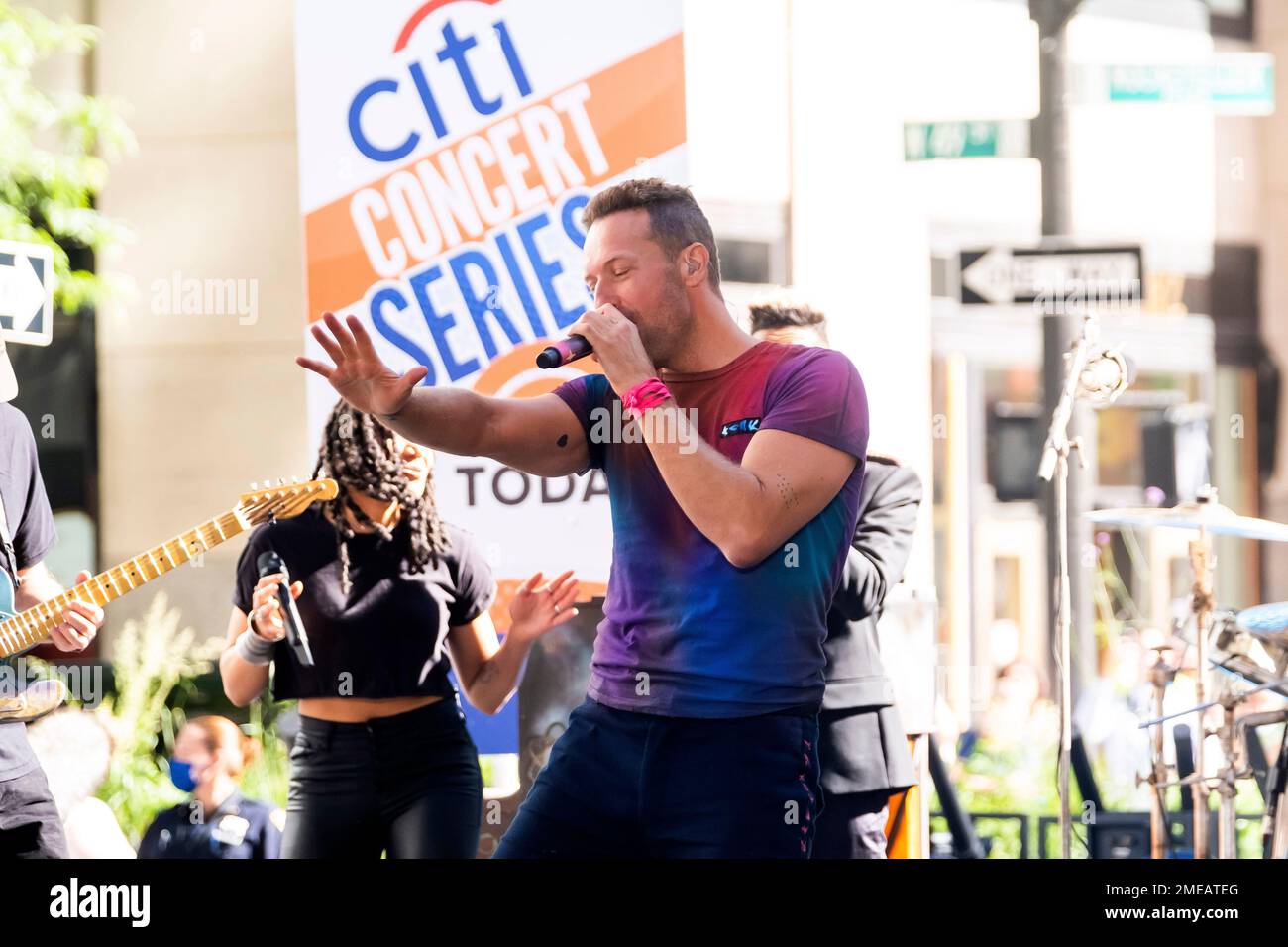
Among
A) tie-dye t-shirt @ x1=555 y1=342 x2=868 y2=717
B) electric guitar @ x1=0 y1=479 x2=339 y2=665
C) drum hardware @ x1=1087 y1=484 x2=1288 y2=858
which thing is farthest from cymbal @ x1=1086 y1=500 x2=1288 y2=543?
electric guitar @ x1=0 y1=479 x2=339 y2=665

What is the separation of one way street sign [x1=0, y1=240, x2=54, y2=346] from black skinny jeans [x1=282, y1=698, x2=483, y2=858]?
1142 mm

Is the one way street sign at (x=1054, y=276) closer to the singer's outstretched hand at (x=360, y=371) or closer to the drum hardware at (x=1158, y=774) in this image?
the drum hardware at (x=1158, y=774)

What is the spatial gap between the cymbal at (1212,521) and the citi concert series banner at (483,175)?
1.26 metres

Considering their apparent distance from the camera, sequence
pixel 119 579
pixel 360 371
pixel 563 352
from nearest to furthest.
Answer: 1. pixel 360 371
2. pixel 563 352
3. pixel 119 579

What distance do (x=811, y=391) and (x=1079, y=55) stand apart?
45.5 inches

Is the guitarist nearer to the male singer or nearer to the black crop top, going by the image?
the black crop top

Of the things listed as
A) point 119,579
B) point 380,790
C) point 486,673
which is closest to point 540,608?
point 486,673

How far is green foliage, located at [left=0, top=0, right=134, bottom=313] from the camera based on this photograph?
327 cm

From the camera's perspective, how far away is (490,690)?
326cm

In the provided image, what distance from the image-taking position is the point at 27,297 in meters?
3.32

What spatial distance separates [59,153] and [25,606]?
107 centimetres

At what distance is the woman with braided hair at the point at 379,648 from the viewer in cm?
310

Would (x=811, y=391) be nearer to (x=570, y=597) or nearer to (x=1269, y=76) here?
(x=570, y=597)
